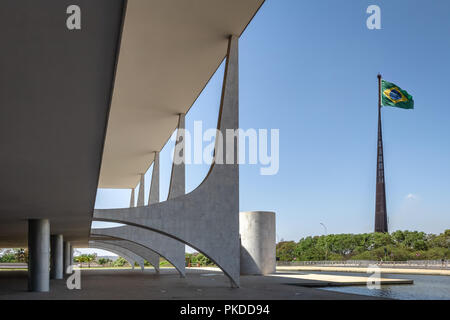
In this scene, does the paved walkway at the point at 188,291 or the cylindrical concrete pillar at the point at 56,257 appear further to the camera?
the cylindrical concrete pillar at the point at 56,257

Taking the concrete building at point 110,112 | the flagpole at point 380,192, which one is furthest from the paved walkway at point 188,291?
the flagpole at point 380,192

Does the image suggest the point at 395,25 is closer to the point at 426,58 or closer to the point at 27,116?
the point at 426,58

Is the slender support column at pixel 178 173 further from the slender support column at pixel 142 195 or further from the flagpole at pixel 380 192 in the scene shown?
the flagpole at pixel 380 192

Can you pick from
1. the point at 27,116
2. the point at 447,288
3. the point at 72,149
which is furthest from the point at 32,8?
the point at 447,288

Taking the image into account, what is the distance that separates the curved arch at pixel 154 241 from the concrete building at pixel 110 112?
5 cm

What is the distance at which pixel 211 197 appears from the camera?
1811 cm

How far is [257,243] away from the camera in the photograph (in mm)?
29016

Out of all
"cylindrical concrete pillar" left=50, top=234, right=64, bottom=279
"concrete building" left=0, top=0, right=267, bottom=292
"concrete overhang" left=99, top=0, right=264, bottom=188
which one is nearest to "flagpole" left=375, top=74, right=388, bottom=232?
"concrete building" left=0, top=0, right=267, bottom=292

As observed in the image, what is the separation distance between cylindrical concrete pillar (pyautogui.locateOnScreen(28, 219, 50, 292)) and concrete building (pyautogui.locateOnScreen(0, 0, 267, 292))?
0.11 feet

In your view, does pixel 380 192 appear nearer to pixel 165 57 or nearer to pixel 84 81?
pixel 165 57

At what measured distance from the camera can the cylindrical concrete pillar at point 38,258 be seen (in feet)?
53.9

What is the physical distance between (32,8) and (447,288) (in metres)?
16.3

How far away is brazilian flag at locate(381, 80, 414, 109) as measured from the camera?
39.4 m

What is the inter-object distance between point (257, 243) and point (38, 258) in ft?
49.4
